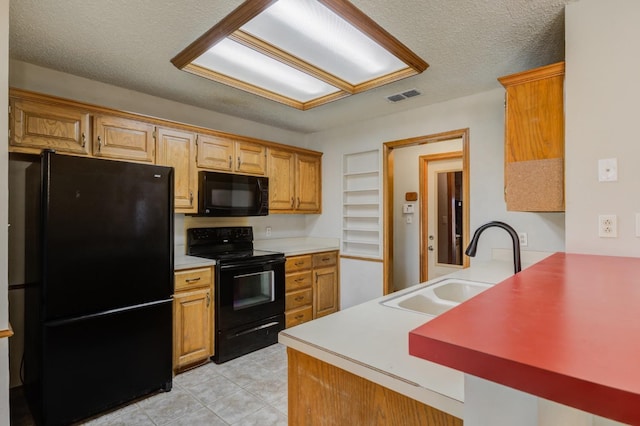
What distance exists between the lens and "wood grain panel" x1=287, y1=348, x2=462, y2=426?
83 centimetres

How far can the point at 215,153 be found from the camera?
3092 mm

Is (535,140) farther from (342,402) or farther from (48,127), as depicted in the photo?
(48,127)

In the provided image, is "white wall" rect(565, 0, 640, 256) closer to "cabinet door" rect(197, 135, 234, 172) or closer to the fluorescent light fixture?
the fluorescent light fixture

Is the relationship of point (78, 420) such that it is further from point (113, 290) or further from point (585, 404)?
point (585, 404)

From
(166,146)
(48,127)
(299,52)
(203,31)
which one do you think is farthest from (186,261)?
(299,52)

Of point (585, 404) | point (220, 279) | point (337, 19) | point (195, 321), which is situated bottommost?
point (195, 321)

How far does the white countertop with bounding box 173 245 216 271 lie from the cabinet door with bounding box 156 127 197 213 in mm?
423

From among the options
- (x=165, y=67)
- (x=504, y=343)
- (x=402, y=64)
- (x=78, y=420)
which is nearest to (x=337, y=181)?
(x=402, y=64)

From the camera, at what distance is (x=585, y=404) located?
371 millimetres

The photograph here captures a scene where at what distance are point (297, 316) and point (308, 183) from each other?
5.25ft

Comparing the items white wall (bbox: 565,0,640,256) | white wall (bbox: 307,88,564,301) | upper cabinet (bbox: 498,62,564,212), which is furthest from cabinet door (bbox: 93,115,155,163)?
white wall (bbox: 565,0,640,256)

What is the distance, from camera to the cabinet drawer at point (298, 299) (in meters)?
3.38

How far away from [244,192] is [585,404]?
3122 mm

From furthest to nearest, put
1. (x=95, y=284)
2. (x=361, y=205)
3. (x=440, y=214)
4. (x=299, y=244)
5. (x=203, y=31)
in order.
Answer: (x=440, y=214) < (x=299, y=244) < (x=361, y=205) < (x=95, y=284) < (x=203, y=31)
